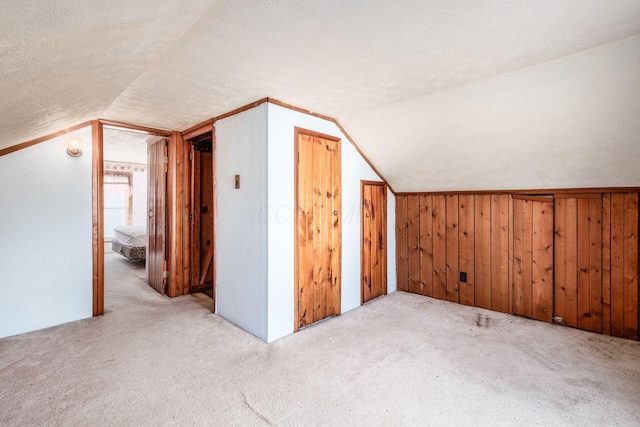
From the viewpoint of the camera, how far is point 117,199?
361 inches

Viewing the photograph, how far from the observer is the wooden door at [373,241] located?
145 inches

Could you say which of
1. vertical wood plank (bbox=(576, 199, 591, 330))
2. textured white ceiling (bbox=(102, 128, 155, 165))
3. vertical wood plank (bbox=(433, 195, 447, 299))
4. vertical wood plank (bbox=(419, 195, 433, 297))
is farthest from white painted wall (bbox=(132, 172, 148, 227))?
vertical wood plank (bbox=(576, 199, 591, 330))

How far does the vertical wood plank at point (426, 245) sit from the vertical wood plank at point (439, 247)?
51 millimetres

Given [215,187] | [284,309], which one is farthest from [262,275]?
[215,187]

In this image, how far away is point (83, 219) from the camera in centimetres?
319

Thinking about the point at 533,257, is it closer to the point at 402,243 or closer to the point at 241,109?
the point at 402,243

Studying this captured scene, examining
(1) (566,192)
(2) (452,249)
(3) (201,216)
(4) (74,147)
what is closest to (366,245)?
(2) (452,249)

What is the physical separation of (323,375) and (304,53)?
213cm

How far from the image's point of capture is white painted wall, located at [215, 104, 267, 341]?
8.90ft

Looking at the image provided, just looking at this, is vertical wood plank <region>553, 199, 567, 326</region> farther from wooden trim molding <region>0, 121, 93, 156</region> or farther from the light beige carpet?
wooden trim molding <region>0, 121, 93, 156</region>

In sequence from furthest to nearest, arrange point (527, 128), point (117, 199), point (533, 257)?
point (117, 199) → point (533, 257) → point (527, 128)

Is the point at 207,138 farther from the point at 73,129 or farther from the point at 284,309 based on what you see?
the point at 284,309

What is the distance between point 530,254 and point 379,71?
2.51 meters

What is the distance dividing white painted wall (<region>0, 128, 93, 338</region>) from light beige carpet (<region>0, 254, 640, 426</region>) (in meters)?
0.25
